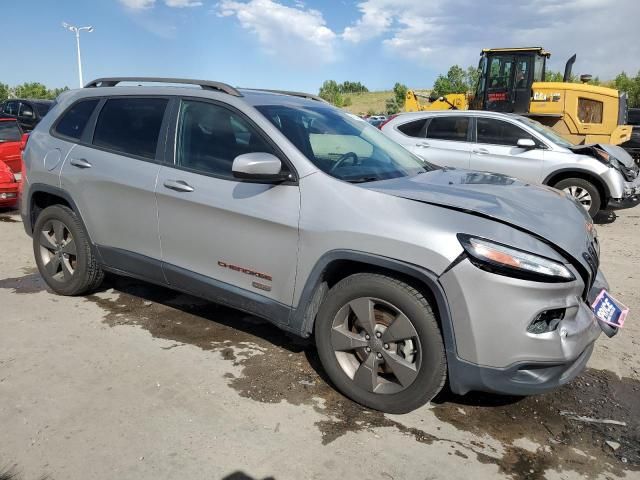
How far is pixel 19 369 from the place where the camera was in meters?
3.33

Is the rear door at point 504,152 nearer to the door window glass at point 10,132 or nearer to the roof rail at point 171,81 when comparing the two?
the roof rail at point 171,81

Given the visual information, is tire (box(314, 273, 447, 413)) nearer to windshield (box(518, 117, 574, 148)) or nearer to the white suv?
the white suv

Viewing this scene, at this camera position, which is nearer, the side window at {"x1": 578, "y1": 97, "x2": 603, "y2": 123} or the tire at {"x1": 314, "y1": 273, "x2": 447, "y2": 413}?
the tire at {"x1": 314, "y1": 273, "x2": 447, "y2": 413}

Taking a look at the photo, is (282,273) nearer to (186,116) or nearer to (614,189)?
(186,116)

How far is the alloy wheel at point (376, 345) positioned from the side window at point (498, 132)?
21.6 ft

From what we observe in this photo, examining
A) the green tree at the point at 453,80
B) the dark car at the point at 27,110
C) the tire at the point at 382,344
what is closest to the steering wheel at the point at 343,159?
the tire at the point at 382,344

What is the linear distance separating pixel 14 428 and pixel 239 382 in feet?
3.99

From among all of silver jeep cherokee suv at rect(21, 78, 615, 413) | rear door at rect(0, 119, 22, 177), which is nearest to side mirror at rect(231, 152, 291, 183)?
silver jeep cherokee suv at rect(21, 78, 615, 413)

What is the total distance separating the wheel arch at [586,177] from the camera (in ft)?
26.5

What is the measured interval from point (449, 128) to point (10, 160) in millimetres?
7790

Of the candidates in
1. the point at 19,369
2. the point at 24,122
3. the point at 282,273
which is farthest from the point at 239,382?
the point at 24,122

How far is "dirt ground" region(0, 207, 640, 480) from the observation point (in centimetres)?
252

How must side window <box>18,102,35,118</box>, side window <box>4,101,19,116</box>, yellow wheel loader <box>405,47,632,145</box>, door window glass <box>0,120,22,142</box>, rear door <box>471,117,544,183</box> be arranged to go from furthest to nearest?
side window <box>4,101,19,116</box>, side window <box>18,102,35,118</box>, yellow wheel loader <box>405,47,632,145</box>, door window glass <box>0,120,22,142</box>, rear door <box>471,117,544,183</box>

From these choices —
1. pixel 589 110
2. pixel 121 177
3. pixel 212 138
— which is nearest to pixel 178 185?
pixel 212 138
